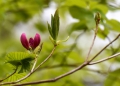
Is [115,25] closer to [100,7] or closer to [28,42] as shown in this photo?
[100,7]

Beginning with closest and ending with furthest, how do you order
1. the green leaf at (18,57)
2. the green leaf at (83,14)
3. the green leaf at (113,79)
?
1. the green leaf at (18,57)
2. the green leaf at (83,14)
3. the green leaf at (113,79)

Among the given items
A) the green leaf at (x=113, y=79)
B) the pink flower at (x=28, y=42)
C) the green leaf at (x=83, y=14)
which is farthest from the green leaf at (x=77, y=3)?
the pink flower at (x=28, y=42)

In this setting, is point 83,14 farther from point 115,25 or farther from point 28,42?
point 28,42

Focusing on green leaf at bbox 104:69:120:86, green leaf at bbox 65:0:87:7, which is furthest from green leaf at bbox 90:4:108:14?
green leaf at bbox 104:69:120:86

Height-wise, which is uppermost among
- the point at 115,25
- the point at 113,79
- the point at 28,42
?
the point at 28,42

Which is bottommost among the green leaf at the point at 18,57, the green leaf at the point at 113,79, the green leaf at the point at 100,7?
the green leaf at the point at 113,79

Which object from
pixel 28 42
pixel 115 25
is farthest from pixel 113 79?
pixel 28 42

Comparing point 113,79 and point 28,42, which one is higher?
point 28,42

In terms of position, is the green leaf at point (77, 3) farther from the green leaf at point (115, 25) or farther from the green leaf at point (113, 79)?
the green leaf at point (113, 79)

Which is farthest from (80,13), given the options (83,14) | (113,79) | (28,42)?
(28,42)

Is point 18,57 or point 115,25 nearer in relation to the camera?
point 18,57

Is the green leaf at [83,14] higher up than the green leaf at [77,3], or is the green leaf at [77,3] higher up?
the green leaf at [77,3]

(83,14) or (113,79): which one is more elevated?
(83,14)

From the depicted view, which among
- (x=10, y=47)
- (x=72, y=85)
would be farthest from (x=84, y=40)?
(x=72, y=85)
